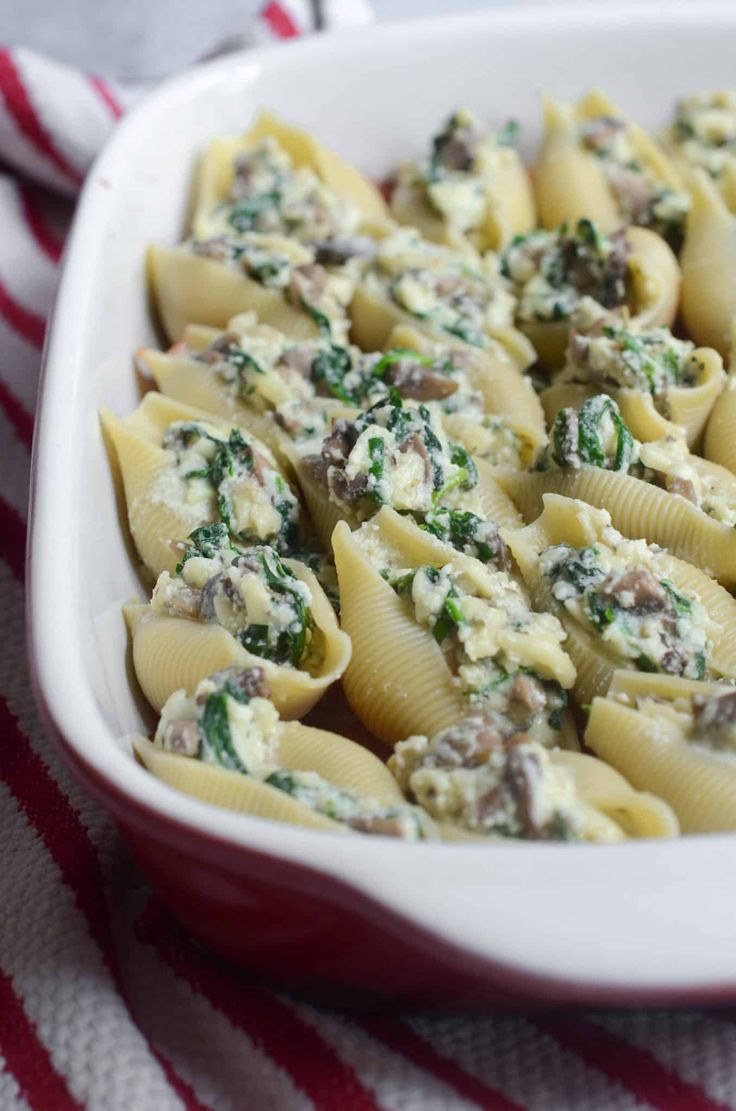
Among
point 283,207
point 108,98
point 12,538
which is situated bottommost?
point 12,538

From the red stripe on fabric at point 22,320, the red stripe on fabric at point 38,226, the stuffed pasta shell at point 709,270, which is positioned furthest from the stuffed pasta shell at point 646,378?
the red stripe on fabric at point 38,226

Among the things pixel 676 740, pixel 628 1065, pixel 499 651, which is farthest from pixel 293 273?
pixel 628 1065

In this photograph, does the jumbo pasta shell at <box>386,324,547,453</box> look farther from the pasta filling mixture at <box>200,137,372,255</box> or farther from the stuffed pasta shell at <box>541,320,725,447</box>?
the pasta filling mixture at <box>200,137,372,255</box>

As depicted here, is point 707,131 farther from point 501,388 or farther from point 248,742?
point 248,742

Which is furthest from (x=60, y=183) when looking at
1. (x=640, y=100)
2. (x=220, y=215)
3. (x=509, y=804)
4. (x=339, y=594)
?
(x=509, y=804)

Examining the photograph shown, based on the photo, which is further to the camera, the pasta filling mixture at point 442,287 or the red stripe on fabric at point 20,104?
the red stripe on fabric at point 20,104

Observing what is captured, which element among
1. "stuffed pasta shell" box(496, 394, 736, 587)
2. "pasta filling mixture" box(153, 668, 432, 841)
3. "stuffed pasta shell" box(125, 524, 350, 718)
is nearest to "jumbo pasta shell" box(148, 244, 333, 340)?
"stuffed pasta shell" box(496, 394, 736, 587)

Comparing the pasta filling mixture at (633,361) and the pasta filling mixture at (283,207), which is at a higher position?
the pasta filling mixture at (283,207)

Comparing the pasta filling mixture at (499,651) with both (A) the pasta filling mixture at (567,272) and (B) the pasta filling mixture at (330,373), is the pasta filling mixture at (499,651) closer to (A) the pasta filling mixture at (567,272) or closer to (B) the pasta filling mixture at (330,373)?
(B) the pasta filling mixture at (330,373)
